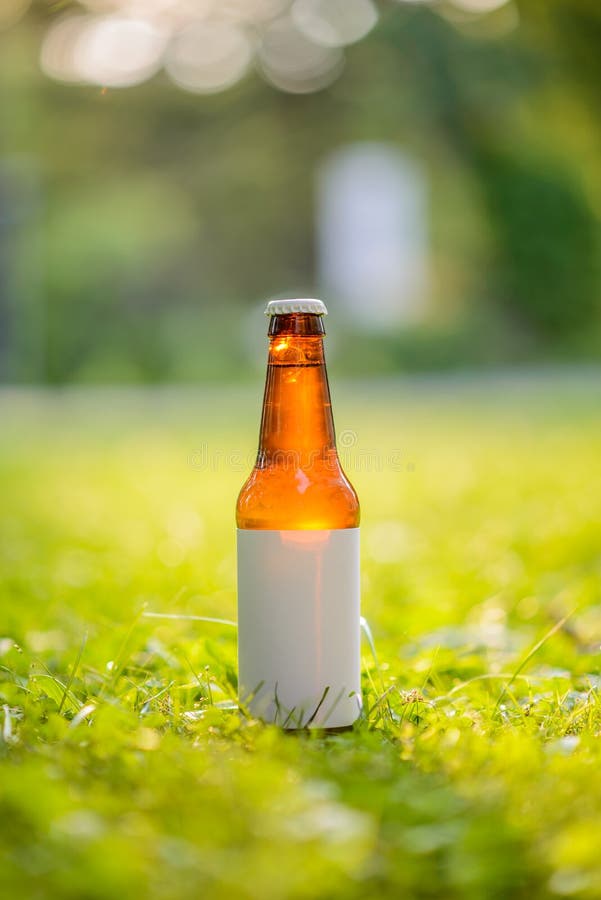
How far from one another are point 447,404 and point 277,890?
427 inches

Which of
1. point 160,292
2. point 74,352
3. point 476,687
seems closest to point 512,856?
point 476,687

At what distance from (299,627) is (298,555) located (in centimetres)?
11

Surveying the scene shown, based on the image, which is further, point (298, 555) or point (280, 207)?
point (280, 207)

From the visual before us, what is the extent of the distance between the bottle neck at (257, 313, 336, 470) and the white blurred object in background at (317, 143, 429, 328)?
1872 cm

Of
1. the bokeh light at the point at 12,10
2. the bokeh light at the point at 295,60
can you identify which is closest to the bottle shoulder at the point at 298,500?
the bokeh light at the point at 12,10

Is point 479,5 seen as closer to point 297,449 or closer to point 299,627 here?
point 297,449

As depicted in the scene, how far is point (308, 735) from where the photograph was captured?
161 cm

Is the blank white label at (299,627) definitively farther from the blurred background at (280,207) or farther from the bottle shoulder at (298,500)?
the blurred background at (280,207)

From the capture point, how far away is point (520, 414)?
410 inches

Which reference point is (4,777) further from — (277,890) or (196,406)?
(196,406)

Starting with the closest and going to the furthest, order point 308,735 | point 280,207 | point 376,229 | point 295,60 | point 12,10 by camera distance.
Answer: point 308,735 < point 12,10 < point 376,229 < point 295,60 < point 280,207

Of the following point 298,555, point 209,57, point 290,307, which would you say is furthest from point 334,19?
point 298,555

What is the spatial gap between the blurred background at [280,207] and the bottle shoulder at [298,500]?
13669 mm

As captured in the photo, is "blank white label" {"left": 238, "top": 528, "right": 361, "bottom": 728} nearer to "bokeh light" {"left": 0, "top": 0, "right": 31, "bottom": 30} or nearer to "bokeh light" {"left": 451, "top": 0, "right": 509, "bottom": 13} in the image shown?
"bokeh light" {"left": 451, "top": 0, "right": 509, "bottom": 13}
